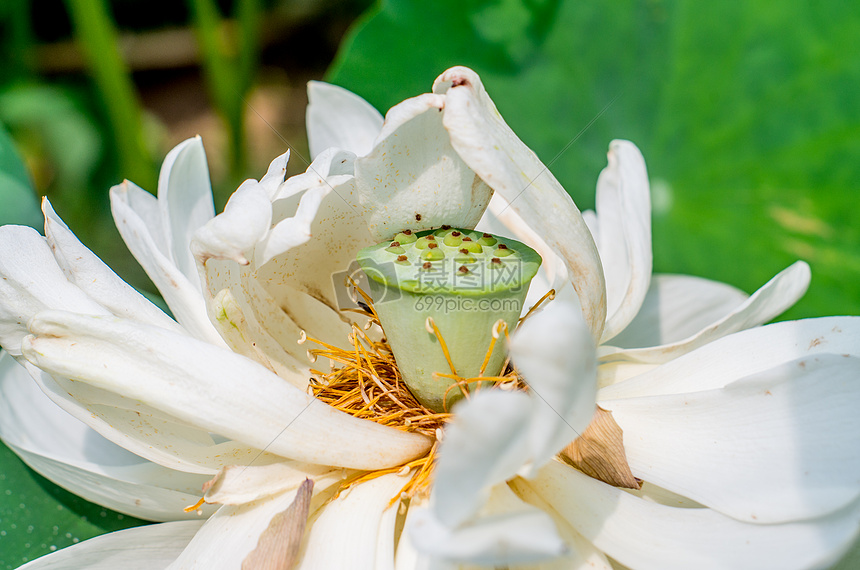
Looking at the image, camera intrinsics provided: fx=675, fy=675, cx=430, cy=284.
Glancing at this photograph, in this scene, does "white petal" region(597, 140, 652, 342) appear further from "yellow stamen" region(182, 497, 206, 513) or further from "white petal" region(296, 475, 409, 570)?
"yellow stamen" region(182, 497, 206, 513)

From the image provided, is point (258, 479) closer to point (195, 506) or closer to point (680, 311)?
point (195, 506)

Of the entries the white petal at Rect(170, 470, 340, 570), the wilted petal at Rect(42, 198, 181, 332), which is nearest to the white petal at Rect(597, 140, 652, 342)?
the white petal at Rect(170, 470, 340, 570)

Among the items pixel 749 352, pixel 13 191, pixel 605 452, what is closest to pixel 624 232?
pixel 749 352

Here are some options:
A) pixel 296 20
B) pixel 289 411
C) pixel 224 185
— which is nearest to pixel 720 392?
pixel 289 411

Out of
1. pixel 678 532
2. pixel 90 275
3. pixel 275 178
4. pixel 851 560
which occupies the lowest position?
pixel 851 560

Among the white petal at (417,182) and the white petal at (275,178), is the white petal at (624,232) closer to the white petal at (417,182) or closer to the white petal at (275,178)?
the white petal at (417,182)

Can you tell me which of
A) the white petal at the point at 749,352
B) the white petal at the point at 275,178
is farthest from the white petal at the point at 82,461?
the white petal at the point at 749,352
